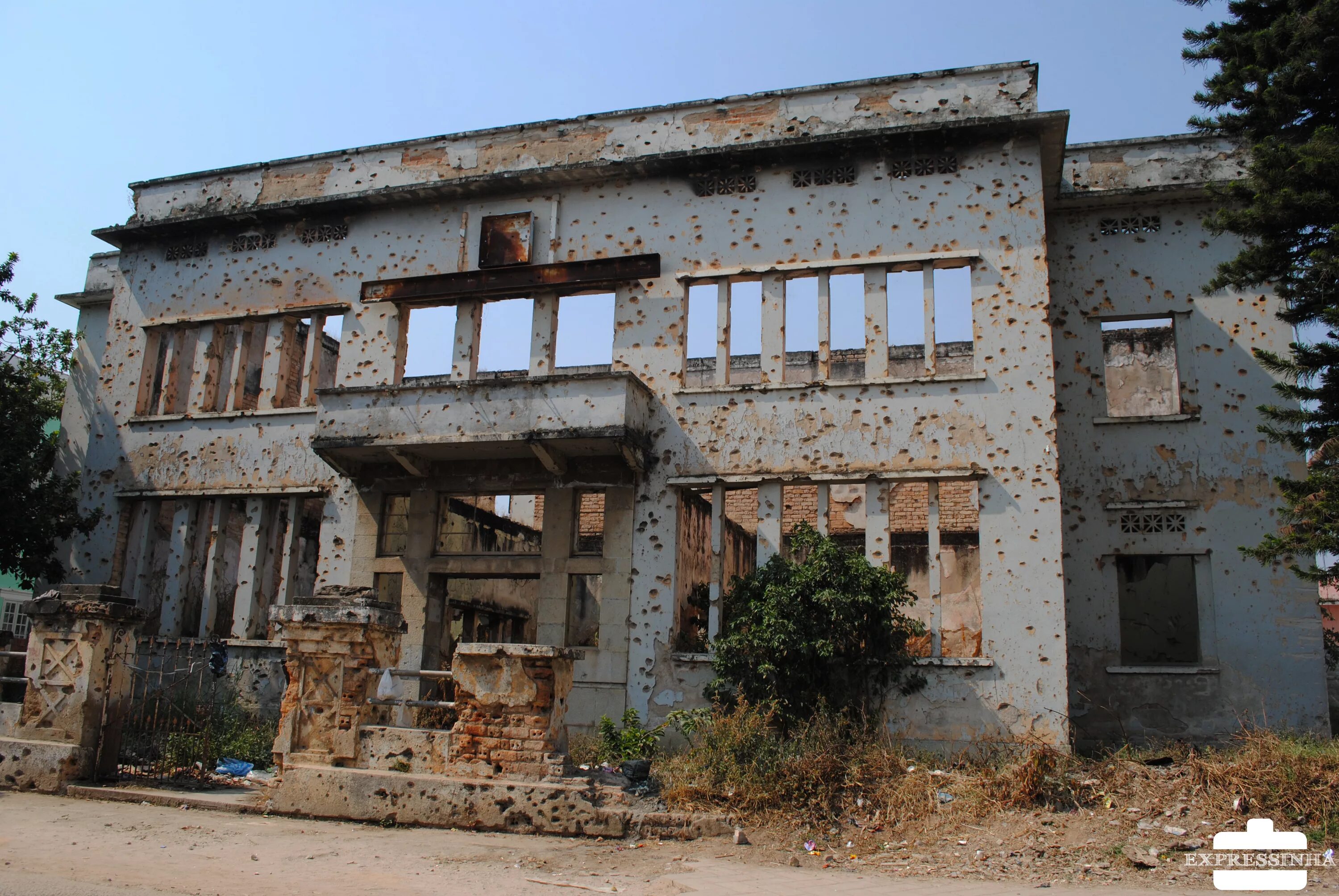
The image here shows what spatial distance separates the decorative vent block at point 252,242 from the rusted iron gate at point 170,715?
6.13m

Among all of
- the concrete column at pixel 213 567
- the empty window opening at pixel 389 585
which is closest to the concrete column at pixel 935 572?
the empty window opening at pixel 389 585

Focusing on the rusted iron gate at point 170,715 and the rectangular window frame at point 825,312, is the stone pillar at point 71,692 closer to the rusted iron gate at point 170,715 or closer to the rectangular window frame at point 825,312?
the rusted iron gate at point 170,715

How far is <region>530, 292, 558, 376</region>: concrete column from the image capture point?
13695 millimetres

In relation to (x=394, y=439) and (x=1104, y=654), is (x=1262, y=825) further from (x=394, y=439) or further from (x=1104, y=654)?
(x=394, y=439)

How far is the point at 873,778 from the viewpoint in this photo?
30.3 ft

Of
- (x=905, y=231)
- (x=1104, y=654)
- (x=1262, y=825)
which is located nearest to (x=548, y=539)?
(x=905, y=231)

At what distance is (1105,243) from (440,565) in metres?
10.1

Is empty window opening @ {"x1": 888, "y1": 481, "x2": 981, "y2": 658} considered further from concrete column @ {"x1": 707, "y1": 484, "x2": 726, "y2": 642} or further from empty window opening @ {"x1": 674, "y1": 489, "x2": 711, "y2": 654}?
concrete column @ {"x1": 707, "y1": 484, "x2": 726, "y2": 642}

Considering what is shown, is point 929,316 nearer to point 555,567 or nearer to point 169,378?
point 555,567

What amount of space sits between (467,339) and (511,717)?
24.0 ft

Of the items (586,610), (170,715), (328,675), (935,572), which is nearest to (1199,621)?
(935,572)

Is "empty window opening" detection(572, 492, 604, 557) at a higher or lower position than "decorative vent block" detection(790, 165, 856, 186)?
lower

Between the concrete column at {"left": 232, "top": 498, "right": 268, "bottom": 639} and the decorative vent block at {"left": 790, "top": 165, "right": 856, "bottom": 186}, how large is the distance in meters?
9.11

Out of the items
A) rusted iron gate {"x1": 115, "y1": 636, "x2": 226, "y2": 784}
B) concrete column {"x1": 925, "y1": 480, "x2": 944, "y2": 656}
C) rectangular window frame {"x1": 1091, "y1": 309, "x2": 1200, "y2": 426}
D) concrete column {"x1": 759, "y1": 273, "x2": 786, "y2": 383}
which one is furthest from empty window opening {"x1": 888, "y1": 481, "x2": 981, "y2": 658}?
rusted iron gate {"x1": 115, "y1": 636, "x2": 226, "y2": 784}
